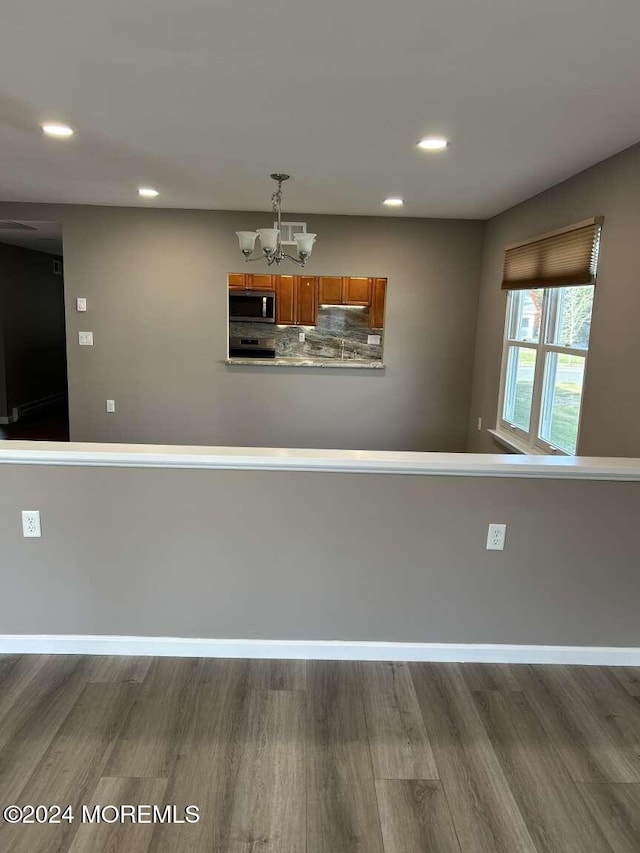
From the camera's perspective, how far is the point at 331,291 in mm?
6590

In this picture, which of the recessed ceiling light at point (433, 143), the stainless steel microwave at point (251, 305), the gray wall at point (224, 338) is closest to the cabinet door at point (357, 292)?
the stainless steel microwave at point (251, 305)

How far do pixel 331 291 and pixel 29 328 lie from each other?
4051 millimetres

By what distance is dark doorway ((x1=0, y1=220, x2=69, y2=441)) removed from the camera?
6.71m

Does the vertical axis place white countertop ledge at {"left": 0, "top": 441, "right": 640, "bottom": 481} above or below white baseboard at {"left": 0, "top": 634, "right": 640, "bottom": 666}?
above

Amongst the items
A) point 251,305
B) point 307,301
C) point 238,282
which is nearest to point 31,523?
point 251,305

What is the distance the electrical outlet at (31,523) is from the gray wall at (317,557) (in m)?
0.03

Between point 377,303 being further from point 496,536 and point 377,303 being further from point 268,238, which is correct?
point 496,536

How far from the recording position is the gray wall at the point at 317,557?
2.32 metres

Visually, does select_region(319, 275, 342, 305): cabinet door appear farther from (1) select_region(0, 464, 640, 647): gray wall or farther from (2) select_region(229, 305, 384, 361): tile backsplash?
(1) select_region(0, 464, 640, 647): gray wall

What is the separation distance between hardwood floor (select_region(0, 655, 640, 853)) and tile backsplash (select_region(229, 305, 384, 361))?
16.2 feet

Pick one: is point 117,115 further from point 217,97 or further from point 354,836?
point 354,836

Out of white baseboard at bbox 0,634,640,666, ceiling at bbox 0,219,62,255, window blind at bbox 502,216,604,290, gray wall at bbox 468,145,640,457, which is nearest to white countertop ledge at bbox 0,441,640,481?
gray wall at bbox 468,145,640,457

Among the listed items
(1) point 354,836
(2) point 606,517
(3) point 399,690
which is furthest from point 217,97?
(1) point 354,836

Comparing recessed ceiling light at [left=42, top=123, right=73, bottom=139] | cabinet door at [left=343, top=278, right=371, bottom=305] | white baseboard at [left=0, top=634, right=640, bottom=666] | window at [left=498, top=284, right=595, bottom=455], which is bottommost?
white baseboard at [left=0, top=634, right=640, bottom=666]
